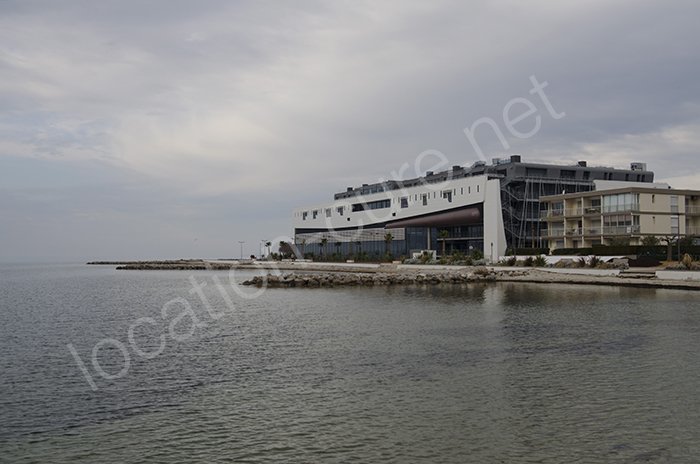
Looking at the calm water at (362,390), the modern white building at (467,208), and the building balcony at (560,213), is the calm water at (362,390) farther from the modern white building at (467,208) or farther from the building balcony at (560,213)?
the modern white building at (467,208)

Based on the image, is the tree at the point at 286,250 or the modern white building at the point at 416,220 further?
the tree at the point at 286,250

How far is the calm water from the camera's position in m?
13.0

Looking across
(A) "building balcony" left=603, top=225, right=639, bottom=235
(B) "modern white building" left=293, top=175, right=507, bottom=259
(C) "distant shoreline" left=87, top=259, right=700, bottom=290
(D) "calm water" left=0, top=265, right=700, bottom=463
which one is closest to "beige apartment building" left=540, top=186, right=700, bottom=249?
(A) "building balcony" left=603, top=225, right=639, bottom=235

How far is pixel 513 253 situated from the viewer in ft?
274

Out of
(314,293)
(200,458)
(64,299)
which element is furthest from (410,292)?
(200,458)

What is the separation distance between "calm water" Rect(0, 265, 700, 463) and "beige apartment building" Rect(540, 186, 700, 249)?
41.7 meters

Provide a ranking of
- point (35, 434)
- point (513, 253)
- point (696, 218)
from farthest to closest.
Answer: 1. point (513, 253)
2. point (696, 218)
3. point (35, 434)

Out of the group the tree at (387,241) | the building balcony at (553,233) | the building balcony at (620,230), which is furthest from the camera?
the tree at (387,241)

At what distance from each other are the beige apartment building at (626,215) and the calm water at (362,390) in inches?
1640

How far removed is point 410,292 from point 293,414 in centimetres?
4054

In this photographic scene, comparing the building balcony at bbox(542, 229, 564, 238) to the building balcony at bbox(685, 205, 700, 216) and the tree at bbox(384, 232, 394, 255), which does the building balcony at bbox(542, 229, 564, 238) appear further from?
the tree at bbox(384, 232, 394, 255)

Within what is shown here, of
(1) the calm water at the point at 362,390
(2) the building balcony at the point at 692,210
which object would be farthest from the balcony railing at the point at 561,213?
(1) the calm water at the point at 362,390

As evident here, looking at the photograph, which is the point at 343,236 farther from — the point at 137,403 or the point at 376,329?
the point at 137,403

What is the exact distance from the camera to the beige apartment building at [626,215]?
72438 mm
